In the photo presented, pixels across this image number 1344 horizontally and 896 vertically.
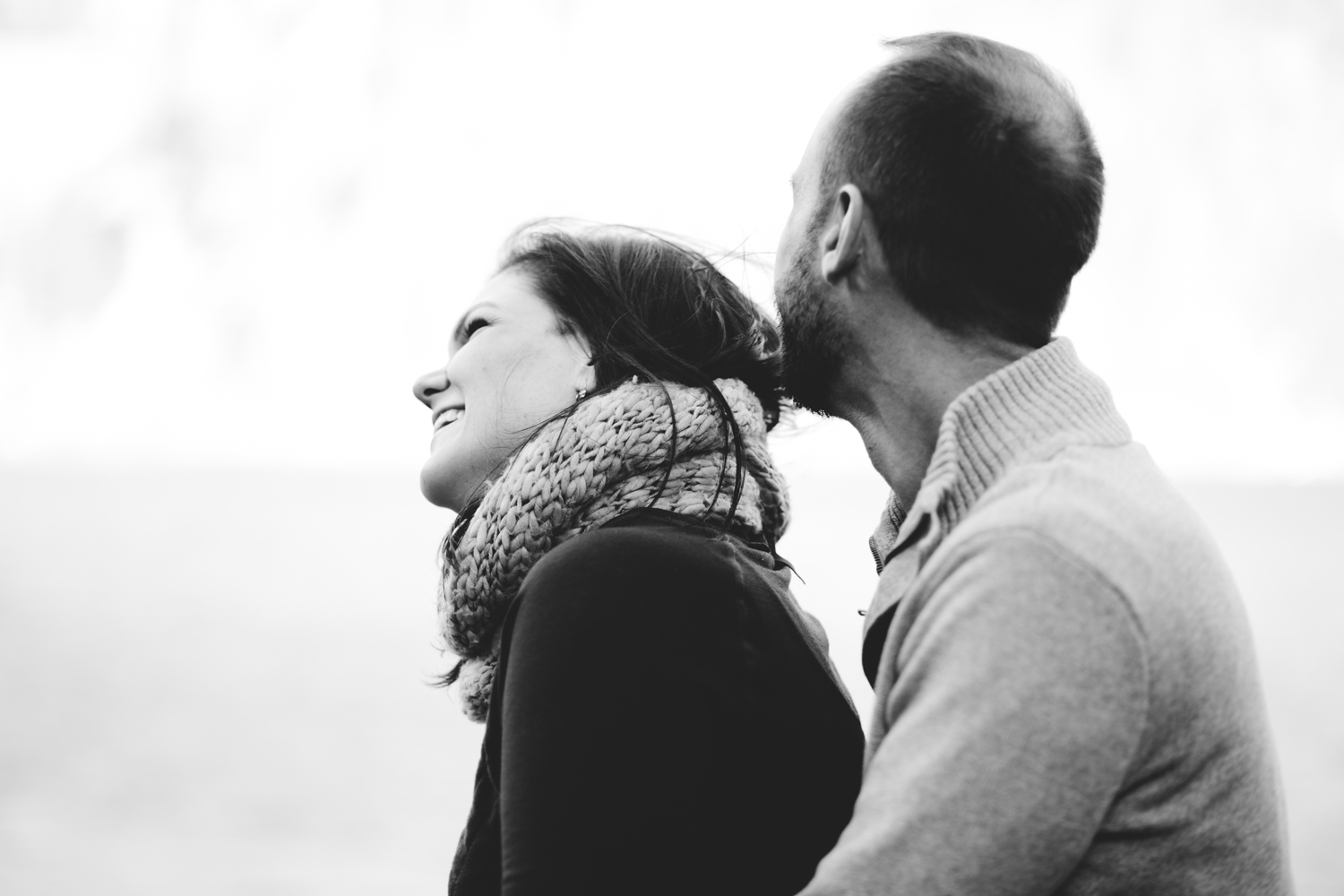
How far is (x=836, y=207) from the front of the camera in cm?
130

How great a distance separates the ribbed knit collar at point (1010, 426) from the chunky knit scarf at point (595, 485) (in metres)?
0.32

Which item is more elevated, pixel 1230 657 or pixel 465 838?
pixel 1230 657

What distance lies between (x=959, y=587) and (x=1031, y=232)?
463 mm

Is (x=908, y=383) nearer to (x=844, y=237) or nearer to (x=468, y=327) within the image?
(x=844, y=237)

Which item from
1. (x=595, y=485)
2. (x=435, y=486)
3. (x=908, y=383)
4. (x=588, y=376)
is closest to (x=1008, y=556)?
(x=908, y=383)

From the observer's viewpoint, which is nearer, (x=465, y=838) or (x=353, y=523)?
(x=465, y=838)

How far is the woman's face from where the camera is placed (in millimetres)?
1626

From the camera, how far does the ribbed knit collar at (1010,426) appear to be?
1075 millimetres

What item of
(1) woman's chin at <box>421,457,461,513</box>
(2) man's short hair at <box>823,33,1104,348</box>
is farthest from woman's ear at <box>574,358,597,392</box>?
(2) man's short hair at <box>823,33,1104,348</box>

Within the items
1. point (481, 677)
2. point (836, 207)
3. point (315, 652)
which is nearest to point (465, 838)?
point (481, 677)

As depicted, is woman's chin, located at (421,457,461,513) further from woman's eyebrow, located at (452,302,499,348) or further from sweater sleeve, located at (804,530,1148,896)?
sweater sleeve, located at (804,530,1148,896)

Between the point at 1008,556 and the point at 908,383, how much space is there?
1.24ft

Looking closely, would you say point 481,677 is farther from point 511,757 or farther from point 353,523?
point 353,523

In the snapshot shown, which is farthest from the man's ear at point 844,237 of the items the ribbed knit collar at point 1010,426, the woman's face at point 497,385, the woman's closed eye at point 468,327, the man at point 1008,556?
the woman's closed eye at point 468,327
